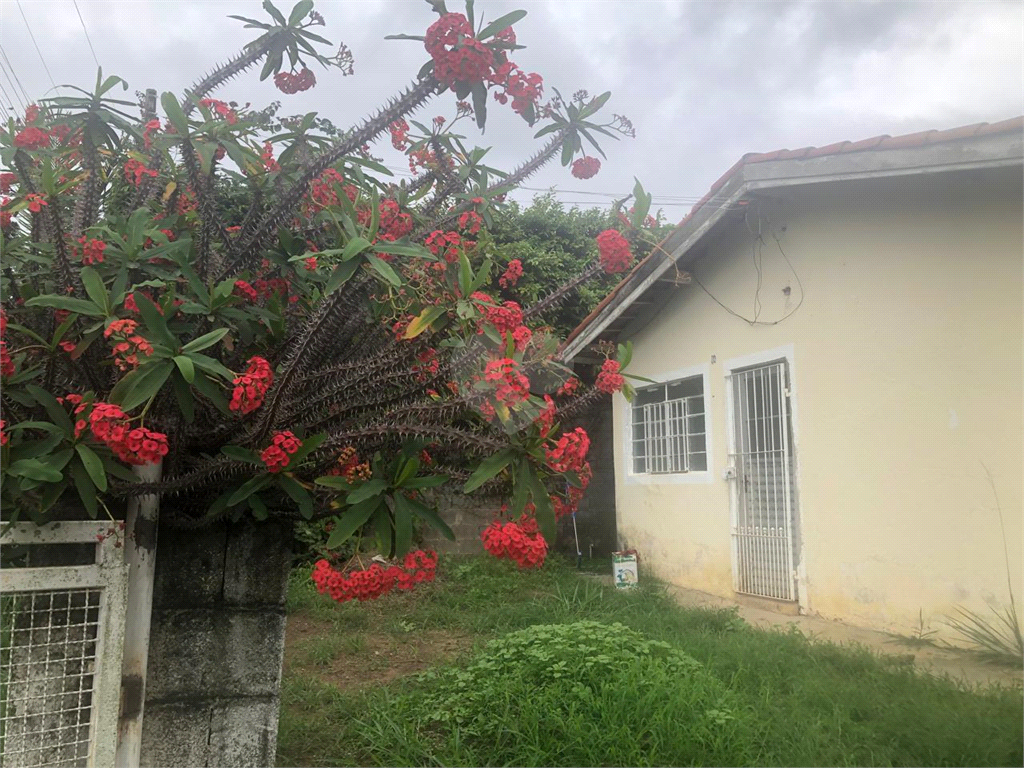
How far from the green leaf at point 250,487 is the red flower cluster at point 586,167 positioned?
4.41 ft

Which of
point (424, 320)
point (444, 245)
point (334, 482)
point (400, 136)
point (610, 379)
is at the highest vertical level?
point (400, 136)

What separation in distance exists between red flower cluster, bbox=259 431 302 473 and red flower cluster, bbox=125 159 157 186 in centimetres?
92

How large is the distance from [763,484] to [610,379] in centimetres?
335

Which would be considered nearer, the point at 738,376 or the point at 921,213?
the point at 921,213

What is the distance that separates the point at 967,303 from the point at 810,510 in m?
1.51

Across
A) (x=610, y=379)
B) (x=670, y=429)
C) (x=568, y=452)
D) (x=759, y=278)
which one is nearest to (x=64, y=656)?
(x=568, y=452)

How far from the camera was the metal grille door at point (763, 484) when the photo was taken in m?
4.89

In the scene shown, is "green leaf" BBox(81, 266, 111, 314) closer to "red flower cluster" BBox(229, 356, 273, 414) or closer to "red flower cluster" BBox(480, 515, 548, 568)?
"red flower cluster" BBox(229, 356, 273, 414)

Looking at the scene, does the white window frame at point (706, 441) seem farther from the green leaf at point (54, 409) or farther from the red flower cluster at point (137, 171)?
the green leaf at point (54, 409)

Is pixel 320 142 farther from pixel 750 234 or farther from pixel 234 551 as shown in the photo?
pixel 750 234

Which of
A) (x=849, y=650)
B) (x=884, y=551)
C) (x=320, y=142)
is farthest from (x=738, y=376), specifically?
(x=320, y=142)

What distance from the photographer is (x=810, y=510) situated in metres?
4.62

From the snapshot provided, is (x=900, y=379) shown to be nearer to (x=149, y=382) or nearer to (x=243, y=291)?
(x=243, y=291)

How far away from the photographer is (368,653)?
177 inches
